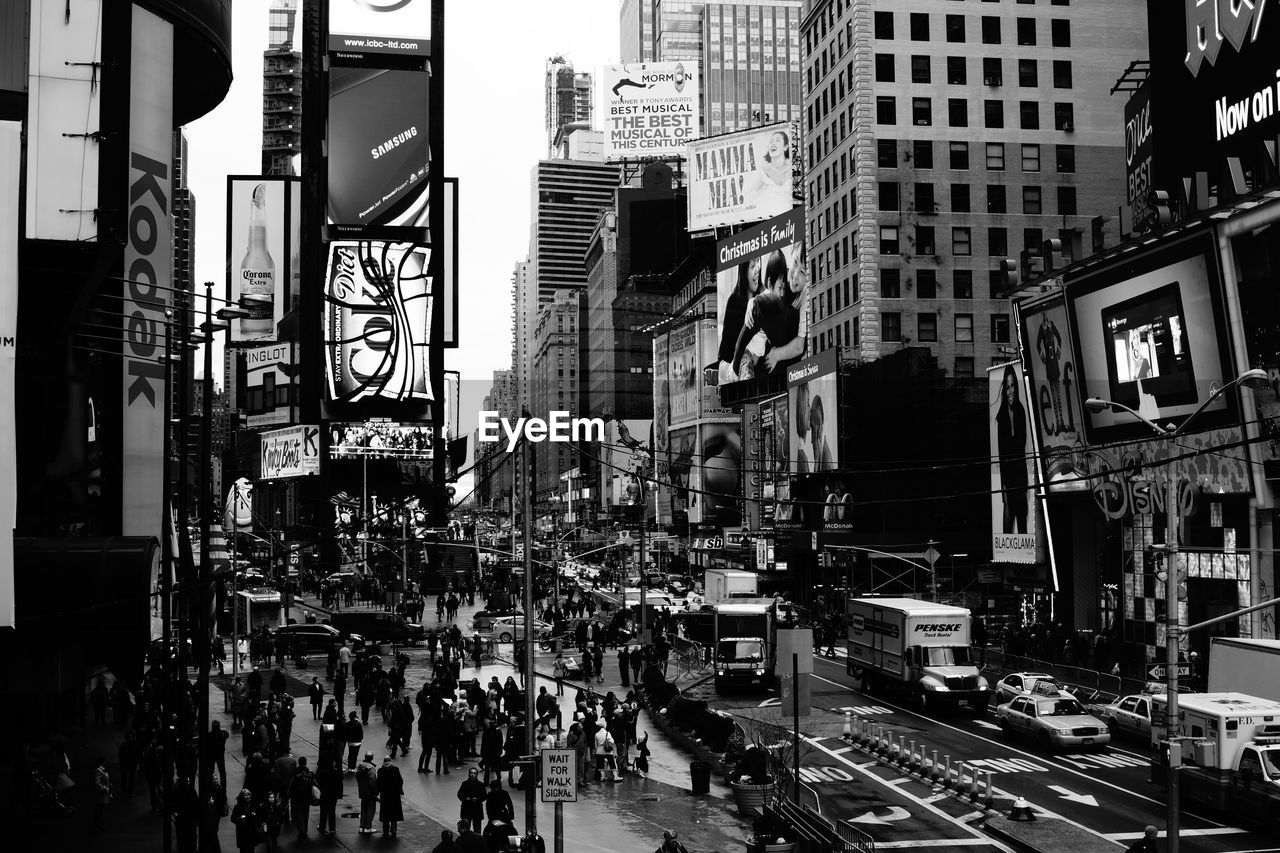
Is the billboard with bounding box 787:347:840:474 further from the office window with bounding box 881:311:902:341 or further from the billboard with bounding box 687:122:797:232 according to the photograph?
the billboard with bounding box 687:122:797:232

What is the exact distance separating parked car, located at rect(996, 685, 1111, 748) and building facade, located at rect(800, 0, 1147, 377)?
4874cm

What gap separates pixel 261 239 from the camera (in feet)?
356

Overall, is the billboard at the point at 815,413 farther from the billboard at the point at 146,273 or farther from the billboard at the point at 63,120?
the billboard at the point at 63,120

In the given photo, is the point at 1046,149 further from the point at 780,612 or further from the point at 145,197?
the point at 145,197

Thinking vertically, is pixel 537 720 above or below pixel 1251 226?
below

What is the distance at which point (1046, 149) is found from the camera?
3314 inches

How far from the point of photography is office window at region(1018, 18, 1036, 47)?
8406 cm

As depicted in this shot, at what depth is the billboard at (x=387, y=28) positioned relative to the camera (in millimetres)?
99750

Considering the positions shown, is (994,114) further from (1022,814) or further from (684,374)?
(1022,814)

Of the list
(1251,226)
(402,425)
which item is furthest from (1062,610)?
(402,425)

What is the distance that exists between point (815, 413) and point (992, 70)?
24.7 metres

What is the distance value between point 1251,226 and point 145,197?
3235cm

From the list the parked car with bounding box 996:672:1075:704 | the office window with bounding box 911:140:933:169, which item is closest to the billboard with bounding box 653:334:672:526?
the office window with bounding box 911:140:933:169

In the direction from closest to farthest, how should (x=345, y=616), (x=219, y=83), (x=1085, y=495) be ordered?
(x=219, y=83), (x=1085, y=495), (x=345, y=616)
